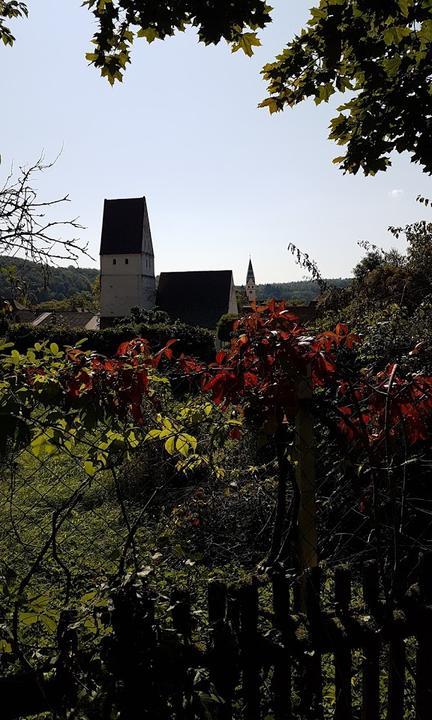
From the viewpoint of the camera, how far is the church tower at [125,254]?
44.8 m

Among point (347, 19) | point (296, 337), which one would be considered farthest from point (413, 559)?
point (347, 19)

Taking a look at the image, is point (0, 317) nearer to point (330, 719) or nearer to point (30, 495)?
point (330, 719)

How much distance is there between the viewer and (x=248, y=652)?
1.62m

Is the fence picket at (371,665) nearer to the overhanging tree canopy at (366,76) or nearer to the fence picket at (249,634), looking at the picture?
the fence picket at (249,634)

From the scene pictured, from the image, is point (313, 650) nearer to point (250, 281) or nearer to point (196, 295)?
point (196, 295)

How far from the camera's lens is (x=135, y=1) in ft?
10.9

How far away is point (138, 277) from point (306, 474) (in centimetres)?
4399

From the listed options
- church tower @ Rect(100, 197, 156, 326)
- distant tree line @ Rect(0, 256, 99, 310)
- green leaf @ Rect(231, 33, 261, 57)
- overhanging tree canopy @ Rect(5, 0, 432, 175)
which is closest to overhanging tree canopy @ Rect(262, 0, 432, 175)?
overhanging tree canopy @ Rect(5, 0, 432, 175)

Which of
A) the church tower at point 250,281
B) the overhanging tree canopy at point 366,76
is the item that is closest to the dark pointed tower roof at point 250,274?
the church tower at point 250,281

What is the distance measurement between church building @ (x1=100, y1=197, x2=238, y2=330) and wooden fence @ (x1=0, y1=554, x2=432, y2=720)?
4150 centimetres

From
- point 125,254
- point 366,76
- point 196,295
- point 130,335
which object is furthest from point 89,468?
point 125,254

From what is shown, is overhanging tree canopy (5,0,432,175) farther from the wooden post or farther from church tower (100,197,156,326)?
church tower (100,197,156,326)

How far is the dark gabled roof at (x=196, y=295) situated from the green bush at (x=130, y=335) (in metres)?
21.1

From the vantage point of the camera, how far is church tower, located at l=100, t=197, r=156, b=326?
44.8 metres
